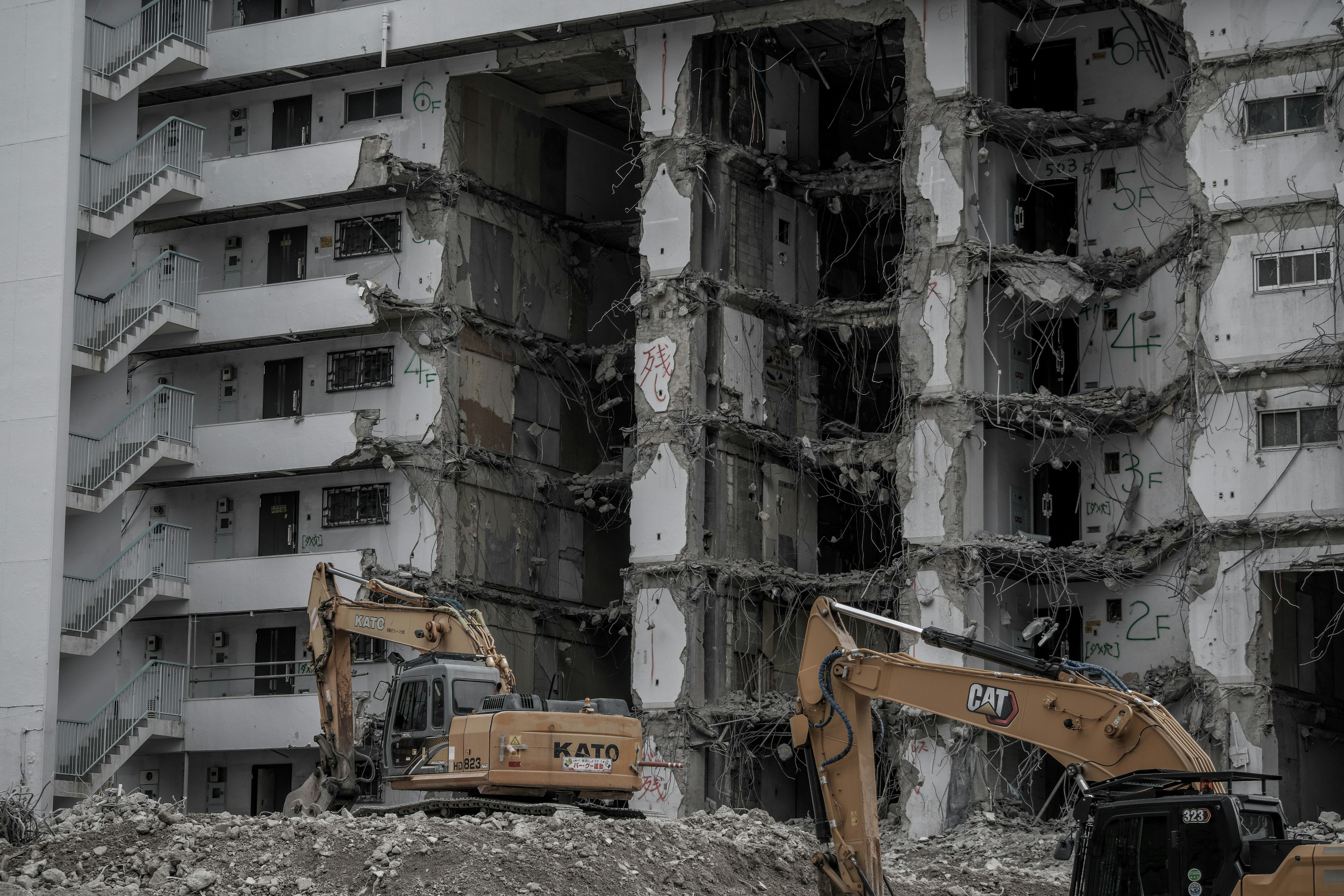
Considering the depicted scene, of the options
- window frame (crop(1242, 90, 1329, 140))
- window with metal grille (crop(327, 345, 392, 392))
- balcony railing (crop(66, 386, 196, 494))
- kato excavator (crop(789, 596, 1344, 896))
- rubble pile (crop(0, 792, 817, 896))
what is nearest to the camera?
kato excavator (crop(789, 596, 1344, 896))

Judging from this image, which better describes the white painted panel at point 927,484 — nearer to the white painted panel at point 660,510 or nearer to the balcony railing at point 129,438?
the white painted panel at point 660,510

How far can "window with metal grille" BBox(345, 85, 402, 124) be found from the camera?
44031mm

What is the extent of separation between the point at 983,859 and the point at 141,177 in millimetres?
25207

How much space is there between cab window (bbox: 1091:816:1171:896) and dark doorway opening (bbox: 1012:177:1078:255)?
85.5 ft

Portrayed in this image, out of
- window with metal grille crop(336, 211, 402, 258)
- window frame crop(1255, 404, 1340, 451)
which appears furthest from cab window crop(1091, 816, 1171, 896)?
window with metal grille crop(336, 211, 402, 258)

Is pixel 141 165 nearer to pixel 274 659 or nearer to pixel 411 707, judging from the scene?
pixel 274 659

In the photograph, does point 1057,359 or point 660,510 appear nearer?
Result: point 660,510

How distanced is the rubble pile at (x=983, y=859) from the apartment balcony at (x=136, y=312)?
20476mm

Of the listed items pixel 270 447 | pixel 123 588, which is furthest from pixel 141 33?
pixel 123 588

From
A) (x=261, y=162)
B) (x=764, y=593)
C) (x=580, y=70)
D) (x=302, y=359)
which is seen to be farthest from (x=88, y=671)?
(x=580, y=70)

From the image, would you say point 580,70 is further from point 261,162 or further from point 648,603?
point 648,603

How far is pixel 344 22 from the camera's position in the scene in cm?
4362

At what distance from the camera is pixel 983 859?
107ft

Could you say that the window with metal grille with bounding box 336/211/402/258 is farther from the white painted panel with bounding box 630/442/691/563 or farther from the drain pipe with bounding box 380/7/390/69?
the white painted panel with bounding box 630/442/691/563
